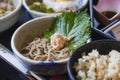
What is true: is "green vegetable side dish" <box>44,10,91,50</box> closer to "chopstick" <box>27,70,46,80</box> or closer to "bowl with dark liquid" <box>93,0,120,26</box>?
"bowl with dark liquid" <box>93,0,120,26</box>

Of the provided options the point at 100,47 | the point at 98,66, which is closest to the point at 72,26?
the point at 100,47

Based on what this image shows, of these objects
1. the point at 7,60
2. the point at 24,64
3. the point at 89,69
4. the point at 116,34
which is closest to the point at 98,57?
the point at 89,69

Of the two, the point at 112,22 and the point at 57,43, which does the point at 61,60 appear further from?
the point at 112,22

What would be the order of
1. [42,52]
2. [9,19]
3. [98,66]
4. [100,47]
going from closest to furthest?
[98,66] < [100,47] < [42,52] < [9,19]

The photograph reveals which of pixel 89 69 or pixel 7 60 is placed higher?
pixel 89 69

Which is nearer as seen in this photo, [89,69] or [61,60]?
[89,69]

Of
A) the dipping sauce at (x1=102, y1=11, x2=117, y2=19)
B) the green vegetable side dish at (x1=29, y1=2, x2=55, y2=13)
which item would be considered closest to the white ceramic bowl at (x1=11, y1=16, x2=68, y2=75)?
the green vegetable side dish at (x1=29, y1=2, x2=55, y2=13)

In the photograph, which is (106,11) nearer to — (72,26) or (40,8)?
(72,26)

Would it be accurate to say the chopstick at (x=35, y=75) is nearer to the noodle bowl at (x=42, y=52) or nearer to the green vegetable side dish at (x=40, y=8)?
the noodle bowl at (x=42, y=52)
